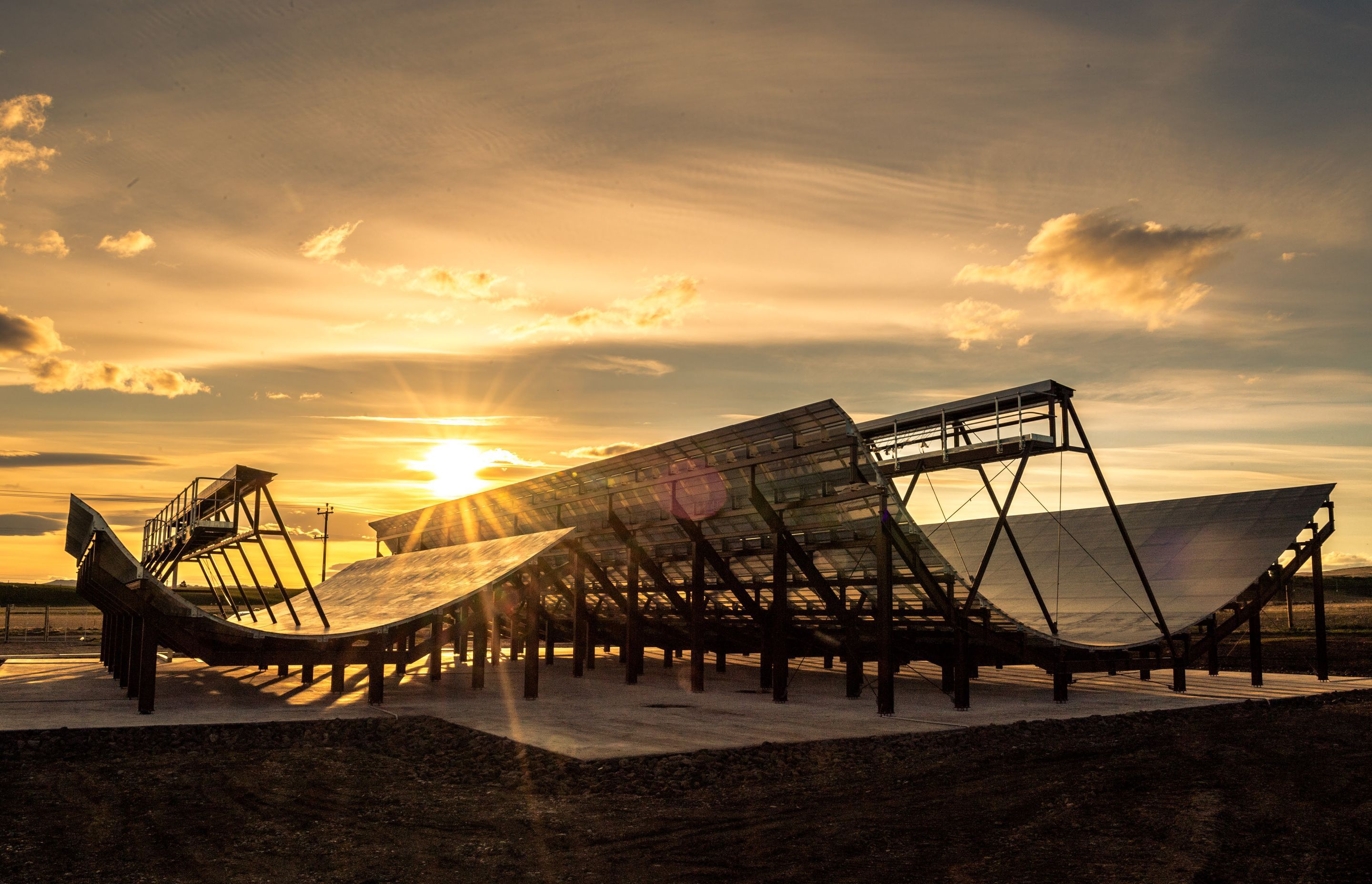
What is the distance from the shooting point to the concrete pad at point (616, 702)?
20.5 m

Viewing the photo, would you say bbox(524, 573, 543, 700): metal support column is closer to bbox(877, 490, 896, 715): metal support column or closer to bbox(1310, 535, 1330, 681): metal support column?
bbox(877, 490, 896, 715): metal support column

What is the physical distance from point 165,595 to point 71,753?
5.22 meters

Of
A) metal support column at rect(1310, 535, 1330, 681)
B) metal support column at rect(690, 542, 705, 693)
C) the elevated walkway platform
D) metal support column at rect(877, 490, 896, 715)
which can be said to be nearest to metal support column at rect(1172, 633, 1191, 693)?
metal support column at rect(1310, 535, 1330, 681)

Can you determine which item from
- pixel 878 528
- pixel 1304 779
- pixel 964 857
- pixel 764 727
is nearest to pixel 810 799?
pixel 964 857

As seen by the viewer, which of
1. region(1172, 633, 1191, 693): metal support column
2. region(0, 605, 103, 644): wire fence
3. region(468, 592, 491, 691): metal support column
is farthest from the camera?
region(0, 605, 103, 644): wire fence

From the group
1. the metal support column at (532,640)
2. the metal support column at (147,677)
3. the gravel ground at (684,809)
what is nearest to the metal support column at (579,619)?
the metal support column at (532,640)

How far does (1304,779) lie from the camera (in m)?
16.1

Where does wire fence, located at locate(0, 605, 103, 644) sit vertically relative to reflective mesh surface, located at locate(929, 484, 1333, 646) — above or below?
below

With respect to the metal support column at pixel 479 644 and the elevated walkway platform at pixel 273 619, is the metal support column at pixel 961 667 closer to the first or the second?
the elevated walkway platform at pixel 273 619

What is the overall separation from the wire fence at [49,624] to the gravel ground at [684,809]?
4740cm

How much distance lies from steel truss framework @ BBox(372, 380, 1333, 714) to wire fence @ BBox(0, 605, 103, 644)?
39512 millimetres

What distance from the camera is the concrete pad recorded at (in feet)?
67.1

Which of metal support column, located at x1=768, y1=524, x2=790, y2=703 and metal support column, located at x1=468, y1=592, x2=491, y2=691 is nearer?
metal support column, located at x1=768, y1=524, x2=790, y2=703

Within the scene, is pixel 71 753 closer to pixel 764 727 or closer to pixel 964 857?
pixel 764 727
